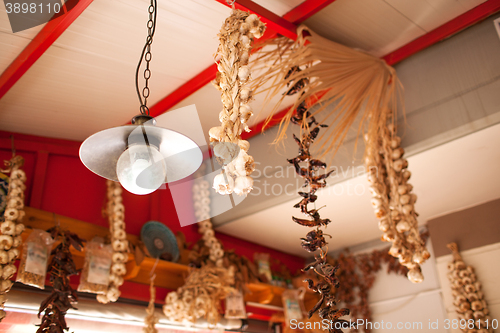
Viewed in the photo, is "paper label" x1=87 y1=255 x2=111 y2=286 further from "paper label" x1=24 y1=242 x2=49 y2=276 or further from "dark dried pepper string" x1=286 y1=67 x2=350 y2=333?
"dark dried pepper string" x1=286 y1=67 x2=350 y2=333

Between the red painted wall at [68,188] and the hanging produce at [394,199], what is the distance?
1.77m

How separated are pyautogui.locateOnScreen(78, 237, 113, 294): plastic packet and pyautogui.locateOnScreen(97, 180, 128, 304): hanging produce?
3 cm

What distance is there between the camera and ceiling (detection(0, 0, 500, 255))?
2.00 metres

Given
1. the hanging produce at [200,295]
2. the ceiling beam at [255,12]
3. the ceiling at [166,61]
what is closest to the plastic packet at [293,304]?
the hanging produce at [200,295]

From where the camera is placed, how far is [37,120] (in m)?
2.60

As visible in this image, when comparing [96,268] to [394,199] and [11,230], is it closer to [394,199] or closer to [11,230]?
[11,230]

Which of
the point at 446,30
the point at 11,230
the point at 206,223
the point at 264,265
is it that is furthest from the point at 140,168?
the point at 264,265

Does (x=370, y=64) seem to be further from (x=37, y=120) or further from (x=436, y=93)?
(x=37, y=120)

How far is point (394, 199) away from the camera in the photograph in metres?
2.22

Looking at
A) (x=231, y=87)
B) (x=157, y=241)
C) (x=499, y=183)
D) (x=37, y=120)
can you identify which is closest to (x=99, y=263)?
(x=157, y=241)

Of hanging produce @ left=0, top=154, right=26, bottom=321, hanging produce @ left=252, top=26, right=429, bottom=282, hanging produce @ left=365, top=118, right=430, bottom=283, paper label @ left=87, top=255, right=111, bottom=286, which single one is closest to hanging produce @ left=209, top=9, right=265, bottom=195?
hanging produce @ left=252, top=26, right=429, bottom=282

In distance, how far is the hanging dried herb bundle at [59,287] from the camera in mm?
1961

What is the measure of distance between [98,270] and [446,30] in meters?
2.52

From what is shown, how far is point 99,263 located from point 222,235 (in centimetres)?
142
